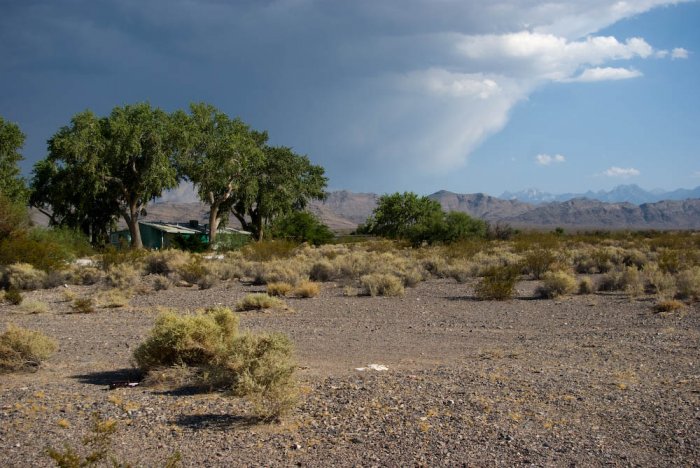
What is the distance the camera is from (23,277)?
22.3 meters

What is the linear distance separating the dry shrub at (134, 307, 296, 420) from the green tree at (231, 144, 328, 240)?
42.6 m

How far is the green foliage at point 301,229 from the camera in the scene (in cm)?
5369

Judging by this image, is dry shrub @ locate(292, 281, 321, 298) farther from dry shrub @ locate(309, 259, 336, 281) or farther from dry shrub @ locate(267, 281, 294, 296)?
dry shrub @ locate(309, 259, 336, 281)

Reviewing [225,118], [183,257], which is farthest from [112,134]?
[183,257]

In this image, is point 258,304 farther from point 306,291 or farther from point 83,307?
point 83,307

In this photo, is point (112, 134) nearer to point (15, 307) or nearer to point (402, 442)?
point (15, 307)

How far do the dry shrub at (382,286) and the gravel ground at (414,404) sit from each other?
634 centimetres

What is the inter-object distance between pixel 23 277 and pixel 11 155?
3178cm

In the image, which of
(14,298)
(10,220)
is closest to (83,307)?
(14,298)

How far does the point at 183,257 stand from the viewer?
28688 millimetres

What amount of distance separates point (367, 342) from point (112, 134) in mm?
36395

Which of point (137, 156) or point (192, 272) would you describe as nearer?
point (192, 272)

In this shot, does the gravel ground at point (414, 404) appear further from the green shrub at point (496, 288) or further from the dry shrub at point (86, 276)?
the dry shrub at point (86, 276)

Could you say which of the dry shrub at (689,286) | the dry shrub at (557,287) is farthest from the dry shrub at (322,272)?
the dry shrub at (689,286)
